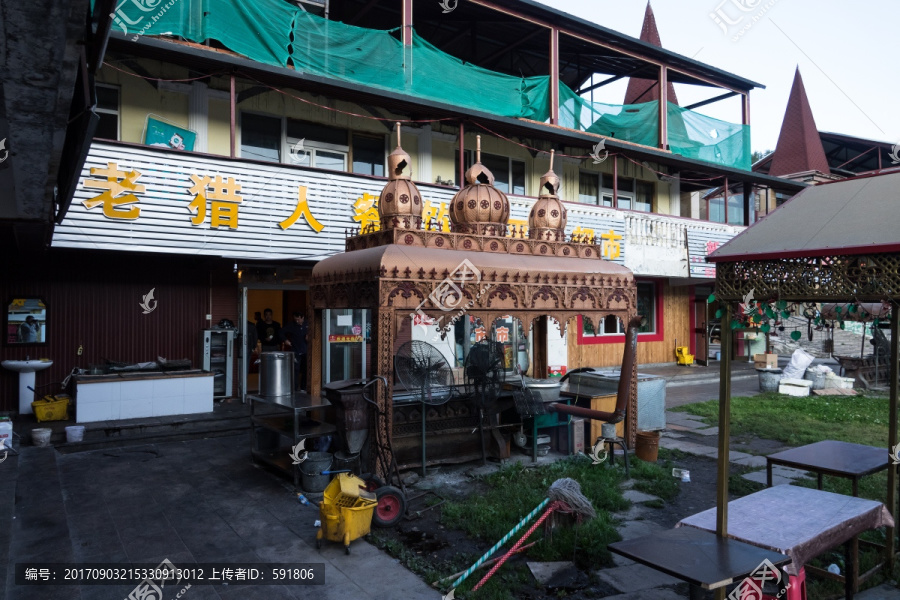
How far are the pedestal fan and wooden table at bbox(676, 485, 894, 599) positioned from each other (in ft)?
13.4

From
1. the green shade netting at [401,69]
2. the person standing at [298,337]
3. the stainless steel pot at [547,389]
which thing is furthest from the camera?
the person standing at [298,337]

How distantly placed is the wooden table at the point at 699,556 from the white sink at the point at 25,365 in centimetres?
1092

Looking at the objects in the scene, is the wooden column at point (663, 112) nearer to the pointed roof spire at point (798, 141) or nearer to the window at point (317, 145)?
the window at point (317, 145)

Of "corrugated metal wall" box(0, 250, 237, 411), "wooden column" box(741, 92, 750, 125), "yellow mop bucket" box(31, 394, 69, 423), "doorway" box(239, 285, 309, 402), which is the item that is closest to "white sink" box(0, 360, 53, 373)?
"corrugated metal wall" box(0, 250, 237, 411)

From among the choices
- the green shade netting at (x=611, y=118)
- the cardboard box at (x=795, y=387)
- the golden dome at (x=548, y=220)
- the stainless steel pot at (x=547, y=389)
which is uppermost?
the green shade netting at (x=611, y=118)

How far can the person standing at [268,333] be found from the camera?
14.3 metres

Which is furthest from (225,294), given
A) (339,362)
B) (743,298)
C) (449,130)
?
(743,298)

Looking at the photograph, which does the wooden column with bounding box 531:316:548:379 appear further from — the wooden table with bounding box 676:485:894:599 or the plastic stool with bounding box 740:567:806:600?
the plastic stool with bounding box 740:567:806:600

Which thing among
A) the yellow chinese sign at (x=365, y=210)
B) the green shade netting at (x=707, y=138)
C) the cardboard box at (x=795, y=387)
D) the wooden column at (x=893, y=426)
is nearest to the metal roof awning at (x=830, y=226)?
the wooden column at (x=893, y=426)

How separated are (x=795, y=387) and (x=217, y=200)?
1542cm

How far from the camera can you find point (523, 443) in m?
9.44

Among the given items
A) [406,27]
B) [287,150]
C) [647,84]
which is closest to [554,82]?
[406,27]

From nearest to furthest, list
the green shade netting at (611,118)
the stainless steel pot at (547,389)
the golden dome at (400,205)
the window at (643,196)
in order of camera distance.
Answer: the golden dome at (400,205) → the stainless steel pot at (547,389) → the green shade netting at (611,118) → the window at (643,196)

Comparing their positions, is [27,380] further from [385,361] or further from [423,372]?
[423,372]
